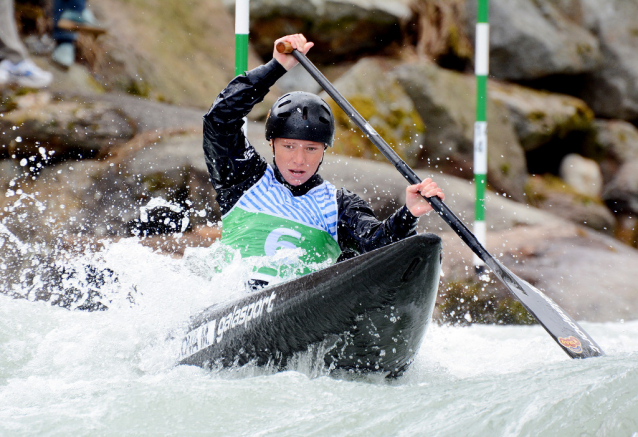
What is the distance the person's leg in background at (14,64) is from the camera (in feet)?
19.1

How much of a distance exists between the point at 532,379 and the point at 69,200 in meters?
4.24

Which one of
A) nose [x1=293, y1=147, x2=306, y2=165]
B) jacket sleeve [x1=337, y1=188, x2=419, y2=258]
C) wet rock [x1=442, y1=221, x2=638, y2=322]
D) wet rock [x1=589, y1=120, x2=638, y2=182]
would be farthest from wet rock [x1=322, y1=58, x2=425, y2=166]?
nose [x1=293, y1=147, x2=306, y2=165]

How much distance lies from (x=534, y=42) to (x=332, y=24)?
2.91 meters

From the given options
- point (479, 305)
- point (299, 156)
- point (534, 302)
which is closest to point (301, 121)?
point (299, 156)

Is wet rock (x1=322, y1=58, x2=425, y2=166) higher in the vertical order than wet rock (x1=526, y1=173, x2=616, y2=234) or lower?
higher

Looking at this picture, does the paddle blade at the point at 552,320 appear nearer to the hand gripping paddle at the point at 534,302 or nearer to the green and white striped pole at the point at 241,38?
the hand gripping paddle at the point at 534,302

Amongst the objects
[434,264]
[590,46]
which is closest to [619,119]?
[590,46]

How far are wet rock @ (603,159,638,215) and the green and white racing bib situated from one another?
7.40 m

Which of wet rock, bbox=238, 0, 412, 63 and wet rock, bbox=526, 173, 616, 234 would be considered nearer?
wet rock, bbox=238, 0, 412, 63

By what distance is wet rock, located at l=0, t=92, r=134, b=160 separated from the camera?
5441mm

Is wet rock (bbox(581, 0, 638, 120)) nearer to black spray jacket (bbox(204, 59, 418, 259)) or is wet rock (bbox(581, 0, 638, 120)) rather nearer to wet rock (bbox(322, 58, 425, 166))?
wet rock (bbox(322, 58, 425, 166))

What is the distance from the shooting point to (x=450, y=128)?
7.89 metres

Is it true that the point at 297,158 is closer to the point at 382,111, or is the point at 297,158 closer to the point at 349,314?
the point at 349,314

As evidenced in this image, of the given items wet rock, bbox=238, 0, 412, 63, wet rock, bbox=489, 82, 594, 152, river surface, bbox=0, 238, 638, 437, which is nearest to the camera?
river surface, bbox=0, 238, 638, 437
